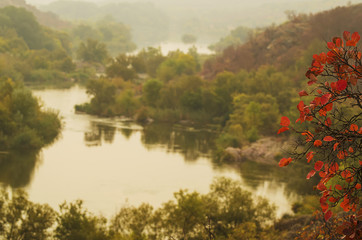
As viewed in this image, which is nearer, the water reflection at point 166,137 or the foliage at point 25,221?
the foliage at point 25,221

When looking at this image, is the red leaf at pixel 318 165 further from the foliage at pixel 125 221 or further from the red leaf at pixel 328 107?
the foliage at pixel 125 221

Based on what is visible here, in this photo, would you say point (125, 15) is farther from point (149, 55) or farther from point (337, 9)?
point (337, 9)

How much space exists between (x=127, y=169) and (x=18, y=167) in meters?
5.92

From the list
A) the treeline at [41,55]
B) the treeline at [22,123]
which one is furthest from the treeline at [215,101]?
the treeline at [41,55]

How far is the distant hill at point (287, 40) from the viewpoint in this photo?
5026 cm

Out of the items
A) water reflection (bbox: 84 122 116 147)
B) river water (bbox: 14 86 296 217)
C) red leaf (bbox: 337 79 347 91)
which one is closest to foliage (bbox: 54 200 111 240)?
river water (bbox: 14 86 296 217)

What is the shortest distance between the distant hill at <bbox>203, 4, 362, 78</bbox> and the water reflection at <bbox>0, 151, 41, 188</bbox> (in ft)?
98.3

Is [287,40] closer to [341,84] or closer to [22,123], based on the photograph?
[22,123]

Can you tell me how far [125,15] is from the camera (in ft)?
637

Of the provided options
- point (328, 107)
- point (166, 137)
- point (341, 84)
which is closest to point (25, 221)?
point (328, 107)

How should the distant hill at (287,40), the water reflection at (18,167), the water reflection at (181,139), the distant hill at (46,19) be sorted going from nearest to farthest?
the water reflection at (18,167) < the water reflection at (181,139) < the distant hill at (287,40) < the distant hill at (46,19)

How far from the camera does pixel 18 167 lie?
2650 cm

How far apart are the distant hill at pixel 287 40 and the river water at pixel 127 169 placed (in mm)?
18824

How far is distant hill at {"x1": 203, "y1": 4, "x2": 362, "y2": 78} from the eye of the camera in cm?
5026
